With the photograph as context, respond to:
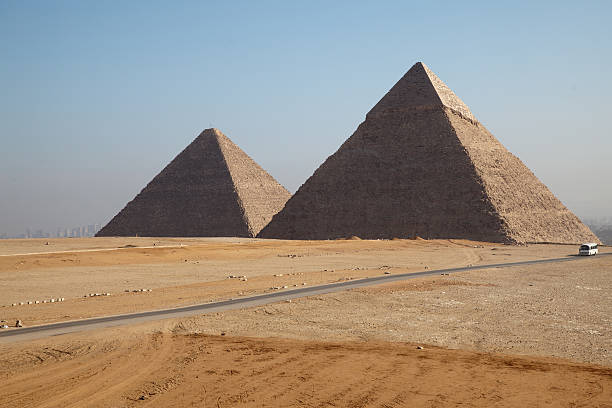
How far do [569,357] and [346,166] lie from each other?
6861 centimetres

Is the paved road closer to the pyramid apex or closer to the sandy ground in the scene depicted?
the sandy ground

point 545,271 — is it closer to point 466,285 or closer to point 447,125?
point 466,285

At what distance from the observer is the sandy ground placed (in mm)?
9055

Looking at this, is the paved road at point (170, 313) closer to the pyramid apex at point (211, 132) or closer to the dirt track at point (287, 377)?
the dirt track at point (287, 377)

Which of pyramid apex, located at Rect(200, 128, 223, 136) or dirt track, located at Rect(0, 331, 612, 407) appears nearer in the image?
dirt track, located at Rect(0, 331, 612, 407)

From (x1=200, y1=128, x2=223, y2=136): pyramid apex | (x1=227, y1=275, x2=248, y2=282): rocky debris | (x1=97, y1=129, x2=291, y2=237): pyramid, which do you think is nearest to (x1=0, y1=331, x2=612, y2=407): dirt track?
(x1=227, y1=275, x2=248, y2=282): rocky debris

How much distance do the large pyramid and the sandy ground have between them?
4336cm

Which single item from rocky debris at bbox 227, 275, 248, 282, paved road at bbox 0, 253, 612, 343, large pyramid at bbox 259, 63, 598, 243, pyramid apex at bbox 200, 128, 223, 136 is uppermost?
pyramid apex at bbox 200, 128, 223, 136

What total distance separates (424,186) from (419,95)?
54.9 ft

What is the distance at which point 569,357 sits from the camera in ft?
37.3

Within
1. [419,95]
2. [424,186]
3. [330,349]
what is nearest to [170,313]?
[330,349]

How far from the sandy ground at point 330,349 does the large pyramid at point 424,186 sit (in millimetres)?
43360

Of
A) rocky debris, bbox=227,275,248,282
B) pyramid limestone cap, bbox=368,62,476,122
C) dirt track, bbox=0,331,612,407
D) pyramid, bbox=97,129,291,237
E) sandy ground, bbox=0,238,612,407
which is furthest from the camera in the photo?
pyramid, bbox=97,129,291,237

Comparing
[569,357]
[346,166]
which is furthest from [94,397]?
[346,166]
